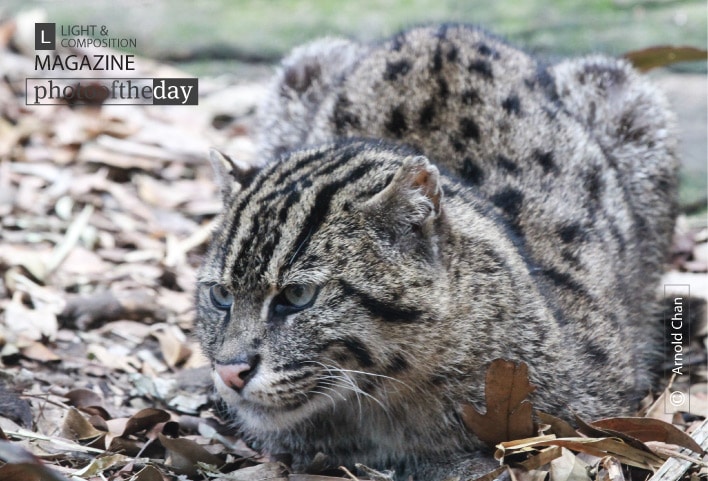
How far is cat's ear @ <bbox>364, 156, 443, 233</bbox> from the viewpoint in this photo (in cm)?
597

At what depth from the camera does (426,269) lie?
6.13m

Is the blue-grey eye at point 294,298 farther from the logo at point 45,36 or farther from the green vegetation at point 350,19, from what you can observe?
the green vegetation at point 350,19

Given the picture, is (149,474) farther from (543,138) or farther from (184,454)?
(543,138)

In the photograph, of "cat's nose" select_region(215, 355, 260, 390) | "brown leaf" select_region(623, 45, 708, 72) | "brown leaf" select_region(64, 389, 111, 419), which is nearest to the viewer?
"cat's nose" select_region(215, 355, 260, 390)

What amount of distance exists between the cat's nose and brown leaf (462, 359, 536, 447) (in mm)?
1338

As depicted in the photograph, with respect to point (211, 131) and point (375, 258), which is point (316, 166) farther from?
point (211, 131)

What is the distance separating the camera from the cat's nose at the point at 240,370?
5832mm

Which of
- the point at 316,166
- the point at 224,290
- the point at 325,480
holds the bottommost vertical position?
the point at 325,480

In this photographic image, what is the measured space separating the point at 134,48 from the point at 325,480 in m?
9.75

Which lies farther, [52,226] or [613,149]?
[52,226]

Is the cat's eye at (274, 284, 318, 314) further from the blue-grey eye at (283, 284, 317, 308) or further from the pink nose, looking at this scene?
the pink nose

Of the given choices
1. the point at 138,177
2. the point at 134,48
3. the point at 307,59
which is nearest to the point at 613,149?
the point at 307,59

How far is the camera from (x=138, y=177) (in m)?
11.3

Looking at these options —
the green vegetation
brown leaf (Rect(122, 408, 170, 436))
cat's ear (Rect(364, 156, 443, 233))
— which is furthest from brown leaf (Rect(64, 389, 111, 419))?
the green vegetation
